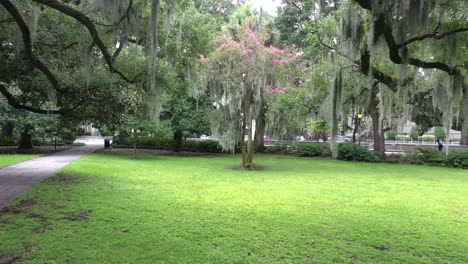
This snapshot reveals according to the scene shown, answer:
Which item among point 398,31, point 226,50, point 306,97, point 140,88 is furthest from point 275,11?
point 398,31

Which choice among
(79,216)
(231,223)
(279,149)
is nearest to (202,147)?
(279,149)

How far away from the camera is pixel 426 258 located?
4.79 metres

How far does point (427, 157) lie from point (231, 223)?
56.1 feet

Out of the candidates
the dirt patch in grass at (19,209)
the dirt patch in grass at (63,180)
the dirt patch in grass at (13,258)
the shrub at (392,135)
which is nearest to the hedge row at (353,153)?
the dirt patch in grass at (63,180)

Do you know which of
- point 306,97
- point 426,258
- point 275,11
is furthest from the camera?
point 275,11

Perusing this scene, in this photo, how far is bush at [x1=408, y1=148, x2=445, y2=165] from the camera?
19.6 meters

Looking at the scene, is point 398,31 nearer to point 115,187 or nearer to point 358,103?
point 115,187

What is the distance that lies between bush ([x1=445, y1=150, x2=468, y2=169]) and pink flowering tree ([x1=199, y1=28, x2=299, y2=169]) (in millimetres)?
9642

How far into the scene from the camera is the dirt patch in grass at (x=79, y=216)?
6238 mm

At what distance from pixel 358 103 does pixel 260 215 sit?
1448 cm

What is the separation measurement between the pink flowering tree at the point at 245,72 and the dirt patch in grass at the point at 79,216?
8933mm

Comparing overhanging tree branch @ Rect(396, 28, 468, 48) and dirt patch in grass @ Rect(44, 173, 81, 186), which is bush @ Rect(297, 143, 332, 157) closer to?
dirt patch in grass @ Rect(44, 173, 81, 186)

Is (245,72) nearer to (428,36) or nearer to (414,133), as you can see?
(428,36)

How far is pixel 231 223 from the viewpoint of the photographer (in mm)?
6359
